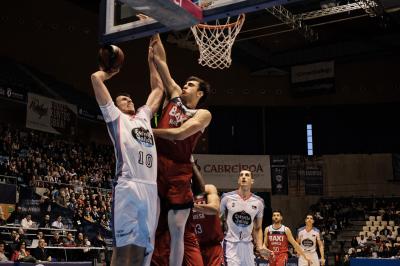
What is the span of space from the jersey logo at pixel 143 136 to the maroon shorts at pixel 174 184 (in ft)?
1.31

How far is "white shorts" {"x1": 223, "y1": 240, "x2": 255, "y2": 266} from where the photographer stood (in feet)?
28.4

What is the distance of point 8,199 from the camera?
16641mm

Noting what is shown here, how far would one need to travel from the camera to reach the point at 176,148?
17.2 ft

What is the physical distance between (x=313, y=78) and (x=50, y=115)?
48.9 ft

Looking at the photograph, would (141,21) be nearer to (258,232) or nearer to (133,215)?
(133,215)

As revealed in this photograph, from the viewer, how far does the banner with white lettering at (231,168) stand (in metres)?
30.3

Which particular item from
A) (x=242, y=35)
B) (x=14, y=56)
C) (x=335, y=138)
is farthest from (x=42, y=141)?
(x=335, y=138)

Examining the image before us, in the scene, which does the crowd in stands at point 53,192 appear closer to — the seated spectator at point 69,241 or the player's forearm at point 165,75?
the seated spectator at point 69,241

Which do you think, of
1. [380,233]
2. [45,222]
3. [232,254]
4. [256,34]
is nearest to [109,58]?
[232,254]

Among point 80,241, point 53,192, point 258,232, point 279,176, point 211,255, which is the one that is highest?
point 279,176

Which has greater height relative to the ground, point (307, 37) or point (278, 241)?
point (307, 37)

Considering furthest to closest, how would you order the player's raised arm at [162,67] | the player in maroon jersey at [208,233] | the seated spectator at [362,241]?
Result: the seated spectator at [362,241] < the player in maroon jersey at [208,233] < the player's raised arm at [162,67]

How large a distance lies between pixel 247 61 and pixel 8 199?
1817 centimetres

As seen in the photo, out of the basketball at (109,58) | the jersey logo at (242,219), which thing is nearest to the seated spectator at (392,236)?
the jersey logo at (242,219)
